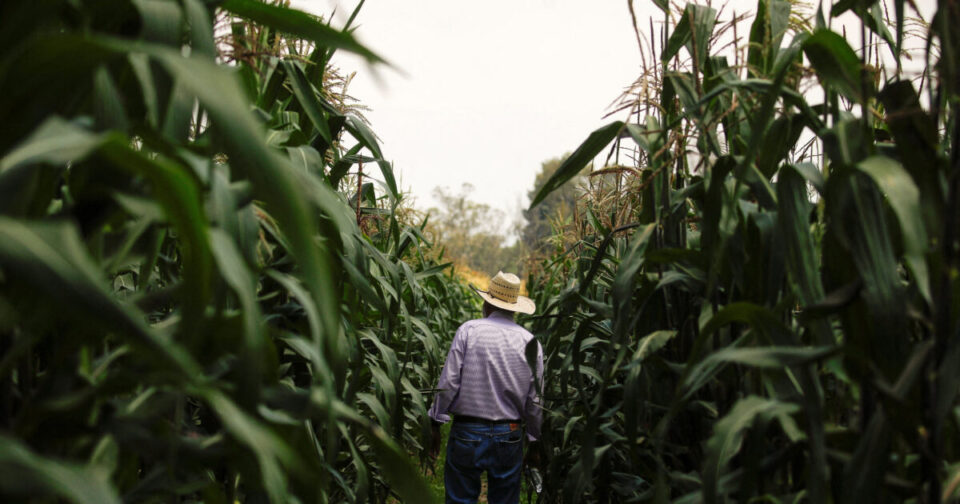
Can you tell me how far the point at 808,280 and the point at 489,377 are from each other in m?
2.66

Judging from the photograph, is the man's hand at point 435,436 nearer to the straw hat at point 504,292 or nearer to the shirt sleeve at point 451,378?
the shirt sleeve at point 451,378

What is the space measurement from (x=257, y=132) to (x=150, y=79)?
230 mm

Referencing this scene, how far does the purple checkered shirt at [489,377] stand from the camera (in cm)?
368

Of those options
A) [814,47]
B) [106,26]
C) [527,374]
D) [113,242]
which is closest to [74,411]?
[113,242]

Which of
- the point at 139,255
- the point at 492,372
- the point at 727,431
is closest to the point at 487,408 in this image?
the point at 492,372

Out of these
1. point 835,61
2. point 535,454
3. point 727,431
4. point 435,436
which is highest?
point 835,61

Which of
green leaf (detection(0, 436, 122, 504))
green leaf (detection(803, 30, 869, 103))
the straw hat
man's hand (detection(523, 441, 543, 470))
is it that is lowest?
man's hand (detection(523, 441, 543, 470))

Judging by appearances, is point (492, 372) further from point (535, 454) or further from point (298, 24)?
point (298, 24)

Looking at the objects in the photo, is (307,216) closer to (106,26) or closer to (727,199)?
(106,26)

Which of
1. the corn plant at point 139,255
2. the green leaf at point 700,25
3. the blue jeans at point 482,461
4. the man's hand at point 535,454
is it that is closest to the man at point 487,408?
the blue jeans at point 482,461

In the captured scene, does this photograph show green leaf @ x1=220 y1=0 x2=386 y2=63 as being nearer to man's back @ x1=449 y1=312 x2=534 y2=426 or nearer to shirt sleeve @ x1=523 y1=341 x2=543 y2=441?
man's back @ x1=449 y1=312 x2=534 y2=426

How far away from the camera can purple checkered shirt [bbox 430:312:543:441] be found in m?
3.68

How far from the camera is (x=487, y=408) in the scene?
3660 millimetres

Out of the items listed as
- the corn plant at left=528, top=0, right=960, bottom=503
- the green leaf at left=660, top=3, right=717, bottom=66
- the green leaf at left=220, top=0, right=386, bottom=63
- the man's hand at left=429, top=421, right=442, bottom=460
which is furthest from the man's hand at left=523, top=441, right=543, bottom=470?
the green leaf at left=220, top=0, right=386, bottom=63
